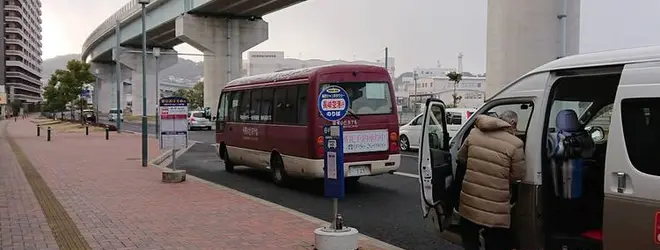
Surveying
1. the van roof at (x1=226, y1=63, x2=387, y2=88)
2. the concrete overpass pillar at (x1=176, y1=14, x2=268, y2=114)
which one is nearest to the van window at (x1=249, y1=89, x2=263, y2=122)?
the van roof at (x1=226, y1=63, x2=387, y2=88)

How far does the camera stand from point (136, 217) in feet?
28.1

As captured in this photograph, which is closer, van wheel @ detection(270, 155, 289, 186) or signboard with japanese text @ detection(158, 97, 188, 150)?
van wheel @ detection(270, 155, 289, 186)

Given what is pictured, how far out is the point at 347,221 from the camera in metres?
8.82

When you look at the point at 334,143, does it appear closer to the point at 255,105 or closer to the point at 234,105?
the point at 255,105

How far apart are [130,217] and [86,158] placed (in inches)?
459

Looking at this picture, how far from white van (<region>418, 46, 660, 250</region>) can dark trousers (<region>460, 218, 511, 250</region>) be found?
0.10 m

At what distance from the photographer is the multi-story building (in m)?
122

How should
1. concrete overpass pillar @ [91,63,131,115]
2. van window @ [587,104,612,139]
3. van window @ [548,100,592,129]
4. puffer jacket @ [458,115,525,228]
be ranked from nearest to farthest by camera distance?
puffer jacket @ [458,115,525,228] < van window @ [548,100,592,129] < van window @ [587,104,612,139] < concrete overpass pillar @ [91,63,131,115]

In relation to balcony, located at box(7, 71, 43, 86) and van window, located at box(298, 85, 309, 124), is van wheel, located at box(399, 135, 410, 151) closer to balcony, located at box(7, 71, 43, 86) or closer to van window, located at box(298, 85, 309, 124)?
van window, located at box(298, 85, 309, 124)

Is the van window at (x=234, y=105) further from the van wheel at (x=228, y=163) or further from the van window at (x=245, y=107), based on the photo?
the van wheel at (x=228, y=163)

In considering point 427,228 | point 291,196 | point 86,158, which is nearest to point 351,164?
point 291,196

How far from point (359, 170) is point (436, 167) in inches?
226

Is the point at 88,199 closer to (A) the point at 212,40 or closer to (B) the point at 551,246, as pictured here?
(B) the point at 551,246

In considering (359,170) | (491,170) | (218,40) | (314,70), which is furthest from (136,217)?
(218,40)
